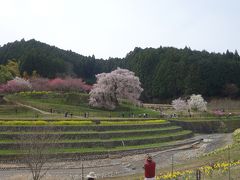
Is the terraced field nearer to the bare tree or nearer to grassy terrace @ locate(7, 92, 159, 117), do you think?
the bare tree

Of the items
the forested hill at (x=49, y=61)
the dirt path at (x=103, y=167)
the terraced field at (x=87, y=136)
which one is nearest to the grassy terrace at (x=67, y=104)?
the terraced field at (x=87, y=136)

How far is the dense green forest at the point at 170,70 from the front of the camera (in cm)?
8975

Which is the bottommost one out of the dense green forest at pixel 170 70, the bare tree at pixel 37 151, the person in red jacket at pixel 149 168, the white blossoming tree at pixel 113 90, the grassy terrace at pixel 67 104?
the bare tree at pixel 37 151

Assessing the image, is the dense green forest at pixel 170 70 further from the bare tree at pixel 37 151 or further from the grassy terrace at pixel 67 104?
the bare tree at pixel 37 151

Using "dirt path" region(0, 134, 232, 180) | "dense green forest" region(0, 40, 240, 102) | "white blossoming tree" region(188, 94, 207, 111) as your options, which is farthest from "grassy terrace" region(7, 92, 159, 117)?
"dense green forest" region(0, 40, 240, 102)

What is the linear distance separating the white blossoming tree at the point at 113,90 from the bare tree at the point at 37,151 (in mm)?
24538

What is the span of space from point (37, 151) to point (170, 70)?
76.6 meters

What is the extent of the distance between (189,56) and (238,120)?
40.4 meters

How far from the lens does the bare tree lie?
75.2 feet

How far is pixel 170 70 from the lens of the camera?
3834 inches

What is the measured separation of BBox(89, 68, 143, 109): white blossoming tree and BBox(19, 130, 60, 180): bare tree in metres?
24.5

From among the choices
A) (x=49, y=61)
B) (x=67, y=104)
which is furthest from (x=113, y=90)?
(x=49, y=61)

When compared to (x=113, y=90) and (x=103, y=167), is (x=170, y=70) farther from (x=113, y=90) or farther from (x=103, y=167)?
(x=103, y=167)

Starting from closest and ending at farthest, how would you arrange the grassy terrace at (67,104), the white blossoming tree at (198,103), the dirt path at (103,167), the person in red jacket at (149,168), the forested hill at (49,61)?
1. the person in red jacket at (149,168)
2. the dirt path at (103,167)
3. the grassy terrace at (67,104)
4. the white blossoming tree at (198,103)
5. the forested hill at (49,61)
